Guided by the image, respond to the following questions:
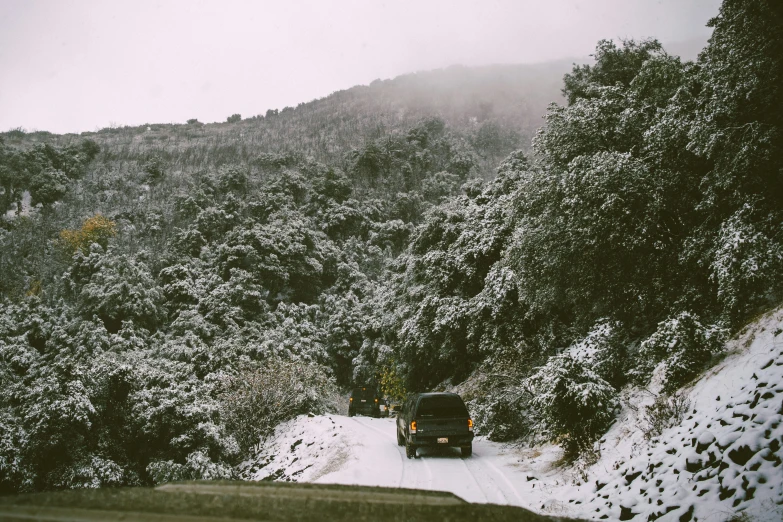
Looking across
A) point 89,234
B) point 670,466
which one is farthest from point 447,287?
point 89,234

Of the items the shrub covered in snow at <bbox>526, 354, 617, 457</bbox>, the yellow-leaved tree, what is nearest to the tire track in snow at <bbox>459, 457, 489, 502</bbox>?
the shrub covered in snow at <bbox>526, 354, 617, 457</bbox>

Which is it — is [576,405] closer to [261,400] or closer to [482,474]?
[482,474]

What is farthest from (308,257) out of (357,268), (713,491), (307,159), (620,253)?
(713,491)

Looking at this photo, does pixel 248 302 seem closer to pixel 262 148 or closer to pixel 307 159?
pixel 307 159

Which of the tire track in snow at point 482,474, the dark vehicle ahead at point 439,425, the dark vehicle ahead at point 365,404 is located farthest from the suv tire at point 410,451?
the dark vehicle ahead at point 365,404

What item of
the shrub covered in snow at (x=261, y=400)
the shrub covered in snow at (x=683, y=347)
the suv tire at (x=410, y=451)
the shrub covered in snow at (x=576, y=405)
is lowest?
the shrub covered in snow at (x=261, y=400)

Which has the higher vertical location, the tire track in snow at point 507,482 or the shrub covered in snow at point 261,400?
the tire track in snow at point 507,482

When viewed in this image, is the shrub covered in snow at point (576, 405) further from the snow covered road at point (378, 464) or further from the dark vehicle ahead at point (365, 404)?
the dark vehicle ahead at point (365, 404)

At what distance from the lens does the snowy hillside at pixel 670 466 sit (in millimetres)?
5742

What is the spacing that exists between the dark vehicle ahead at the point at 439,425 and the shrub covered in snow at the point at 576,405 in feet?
11.5

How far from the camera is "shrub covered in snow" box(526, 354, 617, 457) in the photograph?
10383mm

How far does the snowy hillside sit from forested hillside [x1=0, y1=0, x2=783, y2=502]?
1.06 m

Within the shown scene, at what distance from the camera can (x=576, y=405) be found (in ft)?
34.6

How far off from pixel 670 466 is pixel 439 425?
760 centimetres
